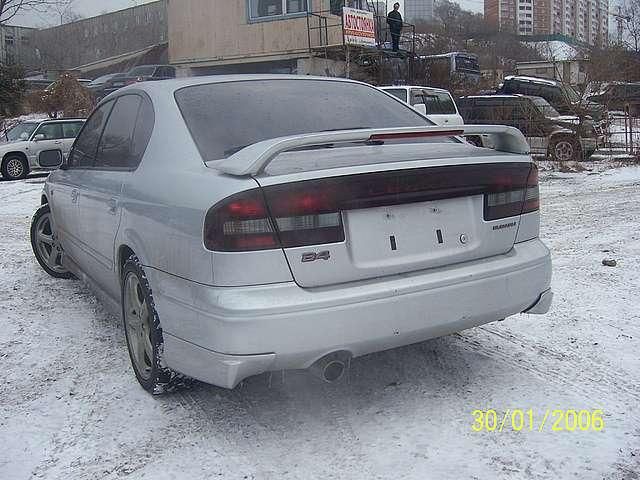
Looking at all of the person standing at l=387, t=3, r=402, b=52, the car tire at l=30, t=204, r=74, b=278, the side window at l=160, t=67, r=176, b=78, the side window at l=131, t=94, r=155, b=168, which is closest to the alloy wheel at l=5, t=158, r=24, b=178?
the side window at l=160, t=67, r=176, b=78

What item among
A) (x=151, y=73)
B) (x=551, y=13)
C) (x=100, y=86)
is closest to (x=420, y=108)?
(x=151, y=73)

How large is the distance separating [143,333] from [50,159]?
2366mm

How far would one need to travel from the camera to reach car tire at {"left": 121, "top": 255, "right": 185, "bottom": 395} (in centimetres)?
325

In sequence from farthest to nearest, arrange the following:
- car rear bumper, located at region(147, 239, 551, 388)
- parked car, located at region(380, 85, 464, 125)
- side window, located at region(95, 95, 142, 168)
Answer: parked car, located at region(380, 85, 464, 125) < side window, located at region(95, 95, 142, 168) < car rear bumper, located at region(147, 239, 551, 388)

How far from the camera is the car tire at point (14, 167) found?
1731 centimetres

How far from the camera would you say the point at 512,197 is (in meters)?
3.32

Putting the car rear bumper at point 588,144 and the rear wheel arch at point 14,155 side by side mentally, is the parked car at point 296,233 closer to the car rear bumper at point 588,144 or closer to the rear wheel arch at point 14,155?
the car rear bumper at point 588,144

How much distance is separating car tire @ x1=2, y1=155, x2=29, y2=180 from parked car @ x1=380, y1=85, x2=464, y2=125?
913 cm

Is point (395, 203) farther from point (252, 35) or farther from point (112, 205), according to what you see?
point (252, 35)

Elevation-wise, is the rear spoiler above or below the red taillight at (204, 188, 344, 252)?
above

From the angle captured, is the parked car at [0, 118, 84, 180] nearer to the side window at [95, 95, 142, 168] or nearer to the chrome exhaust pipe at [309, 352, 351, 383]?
the side window at [95, 95, 142, 168]

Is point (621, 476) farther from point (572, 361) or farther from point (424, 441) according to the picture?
point (572, 361)
